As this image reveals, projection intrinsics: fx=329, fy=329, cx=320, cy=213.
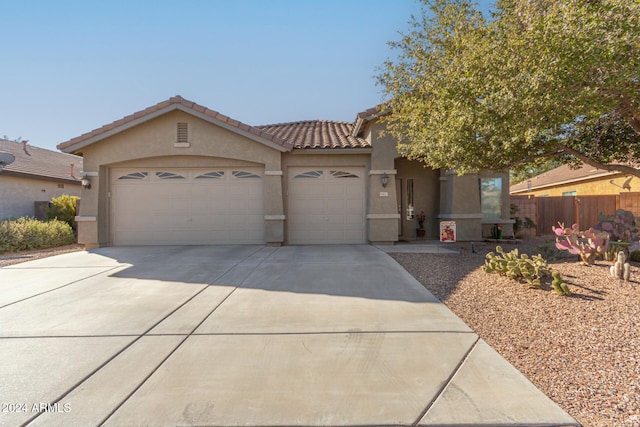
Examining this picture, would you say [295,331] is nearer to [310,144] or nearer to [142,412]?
[142,412]

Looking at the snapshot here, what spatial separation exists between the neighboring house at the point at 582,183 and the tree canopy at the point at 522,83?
405 inches

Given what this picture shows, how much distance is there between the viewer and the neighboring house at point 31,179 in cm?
1402

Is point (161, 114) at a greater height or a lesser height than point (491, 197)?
greater

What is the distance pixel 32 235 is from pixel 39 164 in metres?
7.91

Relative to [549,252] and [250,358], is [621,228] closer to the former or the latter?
[549,252]

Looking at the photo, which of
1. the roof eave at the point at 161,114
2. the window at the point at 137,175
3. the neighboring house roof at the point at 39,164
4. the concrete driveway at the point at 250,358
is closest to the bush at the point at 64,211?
the neighboring house roof at the point at 39,164

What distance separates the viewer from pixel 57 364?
10.6ft

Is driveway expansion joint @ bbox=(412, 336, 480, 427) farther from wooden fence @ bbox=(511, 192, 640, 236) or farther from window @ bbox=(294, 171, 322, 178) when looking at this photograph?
wooden fence @ bbox=(511, 192, 640, 236)

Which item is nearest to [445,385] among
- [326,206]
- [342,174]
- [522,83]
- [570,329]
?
[570,329]

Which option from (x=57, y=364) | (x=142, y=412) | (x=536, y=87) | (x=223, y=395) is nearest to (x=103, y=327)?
(x=57, y=364)

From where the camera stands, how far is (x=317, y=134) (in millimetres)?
13203

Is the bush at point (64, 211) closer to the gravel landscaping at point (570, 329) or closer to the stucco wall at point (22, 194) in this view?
the stucco wall at point (22, 194)

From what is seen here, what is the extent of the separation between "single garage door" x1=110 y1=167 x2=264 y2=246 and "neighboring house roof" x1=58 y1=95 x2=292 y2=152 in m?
1.29

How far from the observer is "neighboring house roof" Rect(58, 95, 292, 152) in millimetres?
10484
